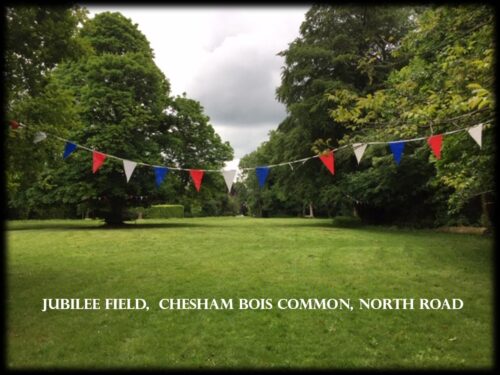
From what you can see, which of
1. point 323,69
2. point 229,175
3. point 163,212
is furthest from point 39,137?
point 163,212

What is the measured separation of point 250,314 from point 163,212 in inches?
1293

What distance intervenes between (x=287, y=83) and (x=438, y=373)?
18.8 metres

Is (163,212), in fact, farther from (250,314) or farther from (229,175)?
(250,314)

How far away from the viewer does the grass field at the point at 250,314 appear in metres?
3.98

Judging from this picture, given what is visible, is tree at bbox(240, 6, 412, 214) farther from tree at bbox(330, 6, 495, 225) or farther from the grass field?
the grass field

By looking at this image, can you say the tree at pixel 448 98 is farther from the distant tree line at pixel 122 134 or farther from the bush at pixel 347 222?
the bush at pixel 347 222

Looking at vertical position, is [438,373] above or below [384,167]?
below

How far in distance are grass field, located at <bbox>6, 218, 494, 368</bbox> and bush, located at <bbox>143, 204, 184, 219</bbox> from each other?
82.9ft

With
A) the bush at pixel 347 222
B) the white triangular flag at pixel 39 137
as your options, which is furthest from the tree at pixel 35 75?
the bush at pixel 347 222

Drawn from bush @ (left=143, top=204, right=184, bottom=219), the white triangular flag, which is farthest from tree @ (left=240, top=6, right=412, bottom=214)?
bush @ (left=143, top=204, right=184, bottom=219)

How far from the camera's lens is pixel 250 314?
5191 millimetres

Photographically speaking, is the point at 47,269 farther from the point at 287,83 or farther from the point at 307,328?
the point at 287,83

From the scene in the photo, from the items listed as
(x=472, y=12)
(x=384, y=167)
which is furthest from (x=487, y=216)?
(x=472, y=12)

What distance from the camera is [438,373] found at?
11.9ft
